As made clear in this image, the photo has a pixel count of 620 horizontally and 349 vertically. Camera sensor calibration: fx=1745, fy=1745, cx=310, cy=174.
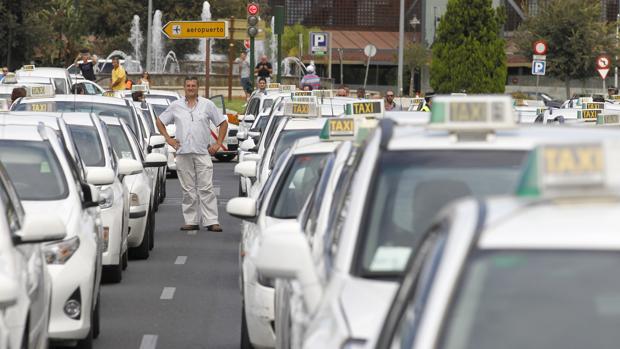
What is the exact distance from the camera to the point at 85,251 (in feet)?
33.4

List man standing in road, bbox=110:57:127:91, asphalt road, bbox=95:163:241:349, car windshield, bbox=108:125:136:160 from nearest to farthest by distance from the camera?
asphalt road, bbox=95:163:241:349
car windshield, bbox=108:125:136:160
man standing in road, bbox=110:57:127:91

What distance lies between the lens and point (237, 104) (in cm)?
6150

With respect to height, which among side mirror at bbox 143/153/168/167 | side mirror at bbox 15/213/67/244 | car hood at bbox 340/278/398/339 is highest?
car hood at bbox 340/278/398/339

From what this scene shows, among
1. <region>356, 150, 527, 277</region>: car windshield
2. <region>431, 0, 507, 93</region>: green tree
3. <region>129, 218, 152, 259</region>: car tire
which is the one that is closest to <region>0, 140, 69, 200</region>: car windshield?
<region>356, 150, 527, 277</region>: car windshield

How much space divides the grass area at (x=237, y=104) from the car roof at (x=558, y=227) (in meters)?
50.8

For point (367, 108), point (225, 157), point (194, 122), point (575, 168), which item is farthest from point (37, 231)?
point (225, 157)

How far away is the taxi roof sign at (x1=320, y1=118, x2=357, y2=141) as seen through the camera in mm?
11117

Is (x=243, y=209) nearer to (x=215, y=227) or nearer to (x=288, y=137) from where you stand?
(x=288, y=137)

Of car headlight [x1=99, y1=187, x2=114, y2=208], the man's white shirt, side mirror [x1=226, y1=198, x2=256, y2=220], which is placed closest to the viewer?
side mirror [x1=226, y1=198, x2=256, y2=220]

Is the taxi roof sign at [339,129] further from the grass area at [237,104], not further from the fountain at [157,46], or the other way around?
the fountain at [157,46]

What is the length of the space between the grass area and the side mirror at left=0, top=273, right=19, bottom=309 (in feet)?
158

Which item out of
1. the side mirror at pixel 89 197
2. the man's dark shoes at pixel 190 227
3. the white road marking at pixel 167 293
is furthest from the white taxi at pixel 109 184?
the man's dark shoes at pixel 190 227

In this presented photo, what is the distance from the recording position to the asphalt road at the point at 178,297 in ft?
37.9

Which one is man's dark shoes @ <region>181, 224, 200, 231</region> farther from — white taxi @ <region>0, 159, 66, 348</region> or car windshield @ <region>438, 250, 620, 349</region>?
car windshield @ <region>438, 250, 620, 349</region>
